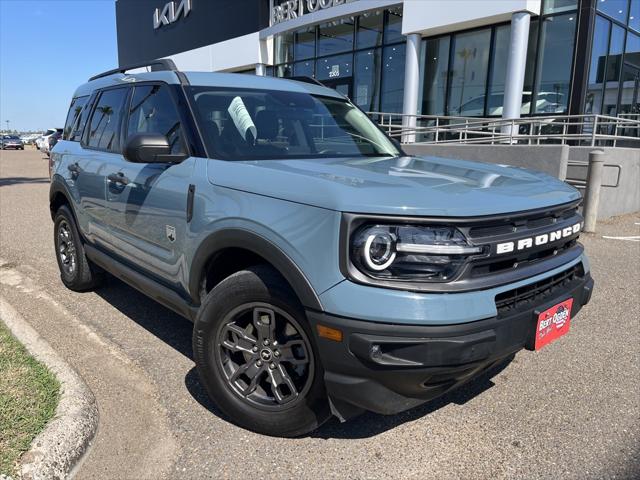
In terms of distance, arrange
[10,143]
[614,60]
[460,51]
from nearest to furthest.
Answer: [614,60] → [460,51] → [10,143]

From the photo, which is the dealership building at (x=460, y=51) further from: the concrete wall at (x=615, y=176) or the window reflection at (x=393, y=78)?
the concrete wall at (x=615, y=176)

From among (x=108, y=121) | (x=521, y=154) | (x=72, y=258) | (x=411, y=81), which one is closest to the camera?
(x=108, y=121)

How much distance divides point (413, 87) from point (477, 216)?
13739 millimetres

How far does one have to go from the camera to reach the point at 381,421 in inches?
114

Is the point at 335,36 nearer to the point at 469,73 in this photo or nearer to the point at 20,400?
the point at 469,73

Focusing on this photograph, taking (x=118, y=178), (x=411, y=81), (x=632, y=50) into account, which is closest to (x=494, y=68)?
(x=411, y=81)

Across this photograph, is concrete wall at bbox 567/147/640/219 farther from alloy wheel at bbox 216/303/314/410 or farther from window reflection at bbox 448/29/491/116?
alloy wheel at bbox 216/303/314/410

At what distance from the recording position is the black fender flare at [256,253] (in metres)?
2.29

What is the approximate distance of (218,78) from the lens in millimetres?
3588

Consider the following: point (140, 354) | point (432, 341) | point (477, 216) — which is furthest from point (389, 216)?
point (140, 354)

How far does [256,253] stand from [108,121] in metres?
2.48

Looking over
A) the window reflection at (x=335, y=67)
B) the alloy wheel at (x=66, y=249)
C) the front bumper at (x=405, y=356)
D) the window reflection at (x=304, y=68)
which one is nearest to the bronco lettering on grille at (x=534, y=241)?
the front bumper at (x=405, y=356)

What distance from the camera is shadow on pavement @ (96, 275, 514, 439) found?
2.82 meters

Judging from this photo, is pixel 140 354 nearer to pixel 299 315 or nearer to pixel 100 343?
pixel 100 343
